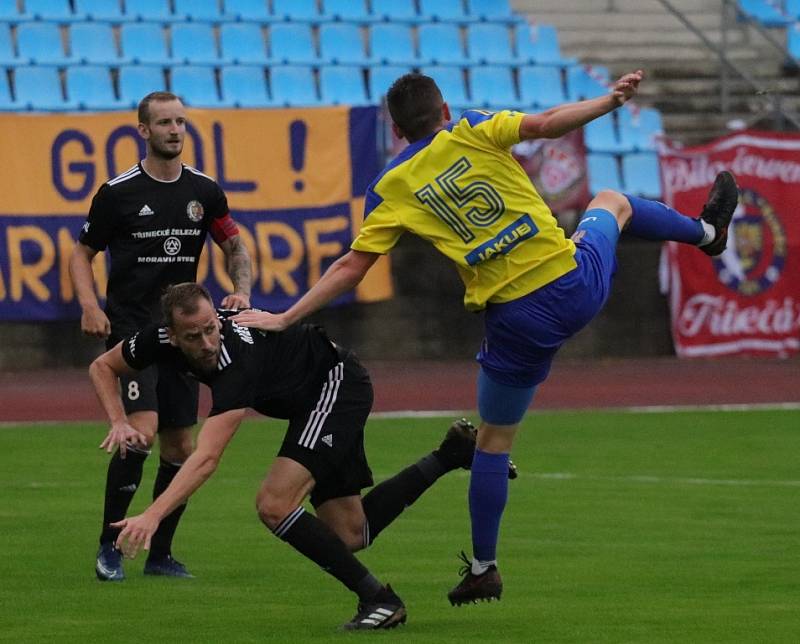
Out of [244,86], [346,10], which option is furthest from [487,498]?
[346,10]

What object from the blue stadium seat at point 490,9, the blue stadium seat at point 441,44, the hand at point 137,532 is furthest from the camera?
the blue stadium seat at point 490,9

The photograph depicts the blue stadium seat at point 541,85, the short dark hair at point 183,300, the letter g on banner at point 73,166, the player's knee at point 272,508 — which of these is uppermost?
the blue stadium seat at point 541,85

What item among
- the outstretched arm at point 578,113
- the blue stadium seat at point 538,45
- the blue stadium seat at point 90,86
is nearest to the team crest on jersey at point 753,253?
the blue stadium seat at point 538,45

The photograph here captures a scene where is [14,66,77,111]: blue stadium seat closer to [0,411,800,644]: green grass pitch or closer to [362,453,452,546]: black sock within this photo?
[0,411,800,644]: green grass pitch

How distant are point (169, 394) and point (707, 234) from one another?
2485 mm

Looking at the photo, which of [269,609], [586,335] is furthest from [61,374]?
[269,609]

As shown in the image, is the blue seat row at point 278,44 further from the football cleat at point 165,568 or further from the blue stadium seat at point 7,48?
the football cleat at point 165,568

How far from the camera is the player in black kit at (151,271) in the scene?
8500 mm

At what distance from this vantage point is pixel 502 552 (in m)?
8.98

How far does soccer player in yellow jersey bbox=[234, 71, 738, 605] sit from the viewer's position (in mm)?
7172

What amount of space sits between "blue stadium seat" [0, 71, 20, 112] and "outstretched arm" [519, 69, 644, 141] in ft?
44.4

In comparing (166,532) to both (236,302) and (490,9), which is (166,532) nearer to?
(236,302)

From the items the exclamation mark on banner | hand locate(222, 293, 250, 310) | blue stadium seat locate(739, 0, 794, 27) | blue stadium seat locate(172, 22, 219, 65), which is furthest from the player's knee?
blue stadium seat locate(739, 0, 794, 27)

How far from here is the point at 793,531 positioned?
373 inches
